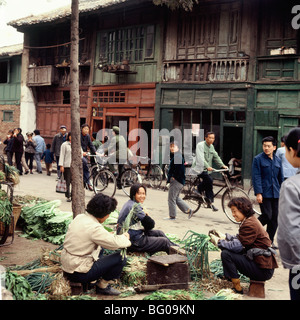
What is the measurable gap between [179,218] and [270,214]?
127 inches

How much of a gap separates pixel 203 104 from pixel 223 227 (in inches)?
358

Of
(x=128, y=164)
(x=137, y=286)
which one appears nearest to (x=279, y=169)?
(x=137, y=286)

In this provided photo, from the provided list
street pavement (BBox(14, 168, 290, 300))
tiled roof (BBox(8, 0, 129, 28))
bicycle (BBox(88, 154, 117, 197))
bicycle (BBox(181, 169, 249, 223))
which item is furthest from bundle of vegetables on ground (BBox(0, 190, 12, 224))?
tiled roof (BBox(8, 0, 129, 28))

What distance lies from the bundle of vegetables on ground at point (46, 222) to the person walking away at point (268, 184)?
3464mm

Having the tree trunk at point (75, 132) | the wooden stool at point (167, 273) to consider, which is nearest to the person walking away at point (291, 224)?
the wooden stool at point (167, 273)

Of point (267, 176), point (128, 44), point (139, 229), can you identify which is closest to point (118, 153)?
point (267, 176)

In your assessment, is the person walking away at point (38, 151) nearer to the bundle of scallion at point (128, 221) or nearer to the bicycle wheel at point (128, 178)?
the bicycle wheel at point (128, 178)

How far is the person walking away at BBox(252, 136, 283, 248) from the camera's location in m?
7.41

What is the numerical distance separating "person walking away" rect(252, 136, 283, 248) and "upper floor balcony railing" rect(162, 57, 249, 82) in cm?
963

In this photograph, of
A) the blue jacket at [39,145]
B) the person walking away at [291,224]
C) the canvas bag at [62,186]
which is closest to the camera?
the person walking away at [291,224]

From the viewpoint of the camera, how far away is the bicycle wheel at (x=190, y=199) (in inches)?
416

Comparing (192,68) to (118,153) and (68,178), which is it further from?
(68,178)

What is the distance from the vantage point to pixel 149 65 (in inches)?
786
